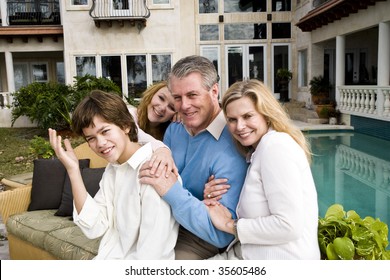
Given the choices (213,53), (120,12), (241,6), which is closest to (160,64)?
(120,12)

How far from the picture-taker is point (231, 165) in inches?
71.8

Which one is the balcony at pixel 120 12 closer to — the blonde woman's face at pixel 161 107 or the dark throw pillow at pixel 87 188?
the dark throw pillow at pixel 87 188

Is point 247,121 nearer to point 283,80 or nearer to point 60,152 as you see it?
point 60,152

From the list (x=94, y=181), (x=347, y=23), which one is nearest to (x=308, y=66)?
(x=347, y=23)

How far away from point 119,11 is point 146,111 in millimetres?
13453

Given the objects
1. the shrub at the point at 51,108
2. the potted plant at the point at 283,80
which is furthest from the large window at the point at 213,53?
the shrub at the point at 51,108

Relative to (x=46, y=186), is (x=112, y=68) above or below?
above

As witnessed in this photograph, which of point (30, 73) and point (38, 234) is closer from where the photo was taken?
point (38, 234)

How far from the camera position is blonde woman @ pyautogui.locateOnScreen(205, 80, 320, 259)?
4.91 feet

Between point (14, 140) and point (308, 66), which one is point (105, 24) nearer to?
point (14, 140)

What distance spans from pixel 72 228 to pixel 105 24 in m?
13.5

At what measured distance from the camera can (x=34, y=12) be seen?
1639 cm

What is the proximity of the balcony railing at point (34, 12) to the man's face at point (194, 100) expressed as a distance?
16.2m

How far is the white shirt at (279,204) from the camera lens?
58.7 inches
